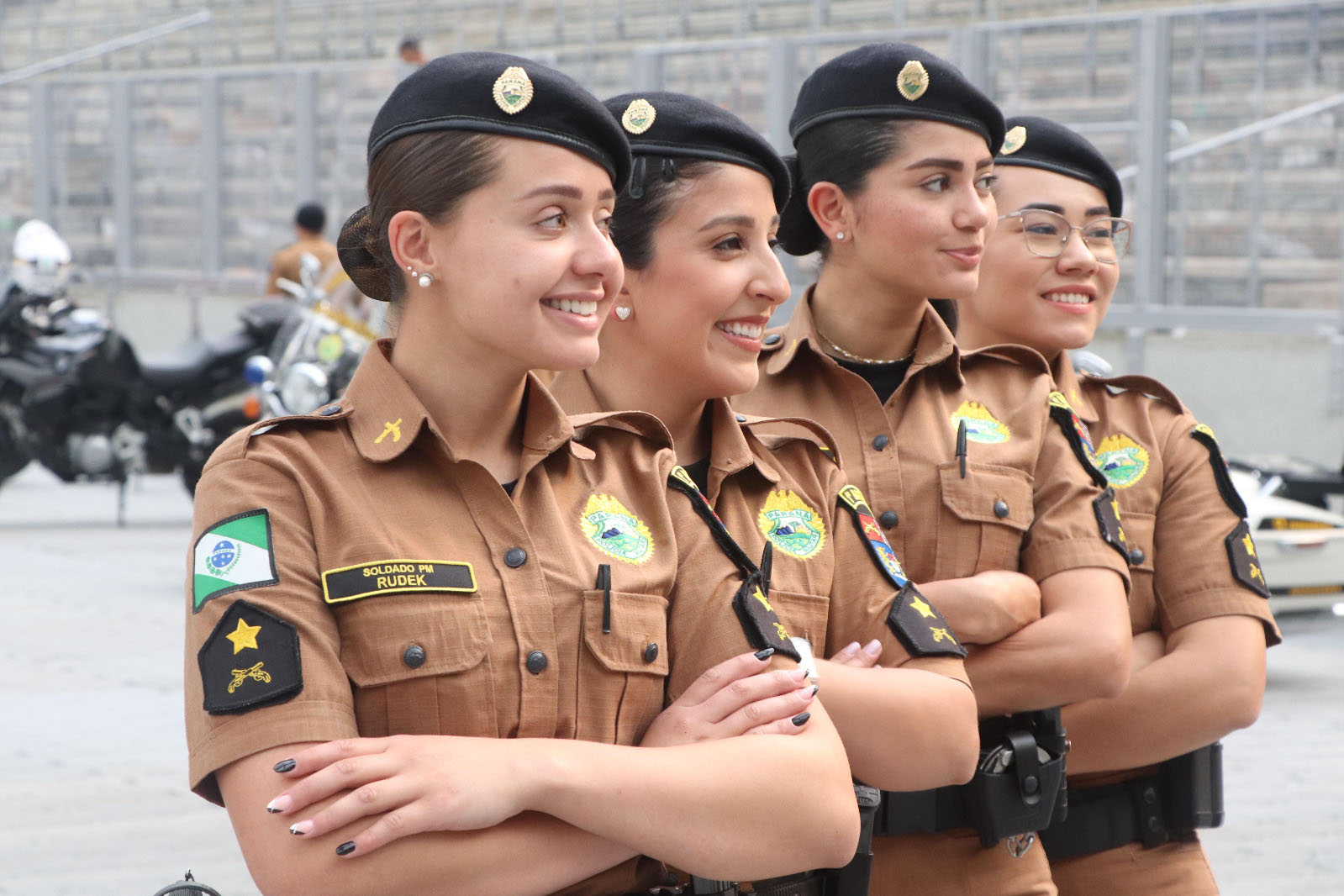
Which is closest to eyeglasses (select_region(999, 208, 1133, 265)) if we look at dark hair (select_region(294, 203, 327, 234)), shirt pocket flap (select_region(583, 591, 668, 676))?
shirt pocket flap (select_region(583, 591, 668, 676))

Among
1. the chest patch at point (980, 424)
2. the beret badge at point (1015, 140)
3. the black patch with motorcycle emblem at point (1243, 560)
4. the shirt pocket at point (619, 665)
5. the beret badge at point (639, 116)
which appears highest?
the beret badge at point (639, 116)

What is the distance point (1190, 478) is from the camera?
2650mm

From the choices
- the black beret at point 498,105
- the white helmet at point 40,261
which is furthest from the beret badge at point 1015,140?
the white helmet at point 40,261

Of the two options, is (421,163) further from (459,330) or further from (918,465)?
(918,465)

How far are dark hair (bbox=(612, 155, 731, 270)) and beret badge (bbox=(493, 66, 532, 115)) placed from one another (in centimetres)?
41

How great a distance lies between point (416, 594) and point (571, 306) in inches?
13.9

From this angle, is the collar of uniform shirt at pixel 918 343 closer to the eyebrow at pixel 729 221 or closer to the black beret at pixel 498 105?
the eyebrow at pixel 729 221

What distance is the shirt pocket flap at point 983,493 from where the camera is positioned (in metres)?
2.36

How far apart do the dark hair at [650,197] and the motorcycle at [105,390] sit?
735cm

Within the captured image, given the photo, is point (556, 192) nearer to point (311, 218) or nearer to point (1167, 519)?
point (1167, 519)

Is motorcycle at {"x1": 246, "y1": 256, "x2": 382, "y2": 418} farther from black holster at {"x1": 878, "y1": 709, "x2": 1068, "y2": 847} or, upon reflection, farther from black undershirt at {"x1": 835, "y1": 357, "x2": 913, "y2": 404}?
black holster at {"x1": 878, "y1": 709, "x2": 1068, "y2": 847}

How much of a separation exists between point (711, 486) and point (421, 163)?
580 millimetres

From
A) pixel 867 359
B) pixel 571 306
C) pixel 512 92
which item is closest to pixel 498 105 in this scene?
pixel 512 92

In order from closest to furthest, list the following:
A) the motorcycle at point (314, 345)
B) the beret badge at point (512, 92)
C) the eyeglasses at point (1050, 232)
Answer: the beret badge at point (512, 92)
the eyeglasses at point (1050, 232)
the motorcycle at point (314, 345)
